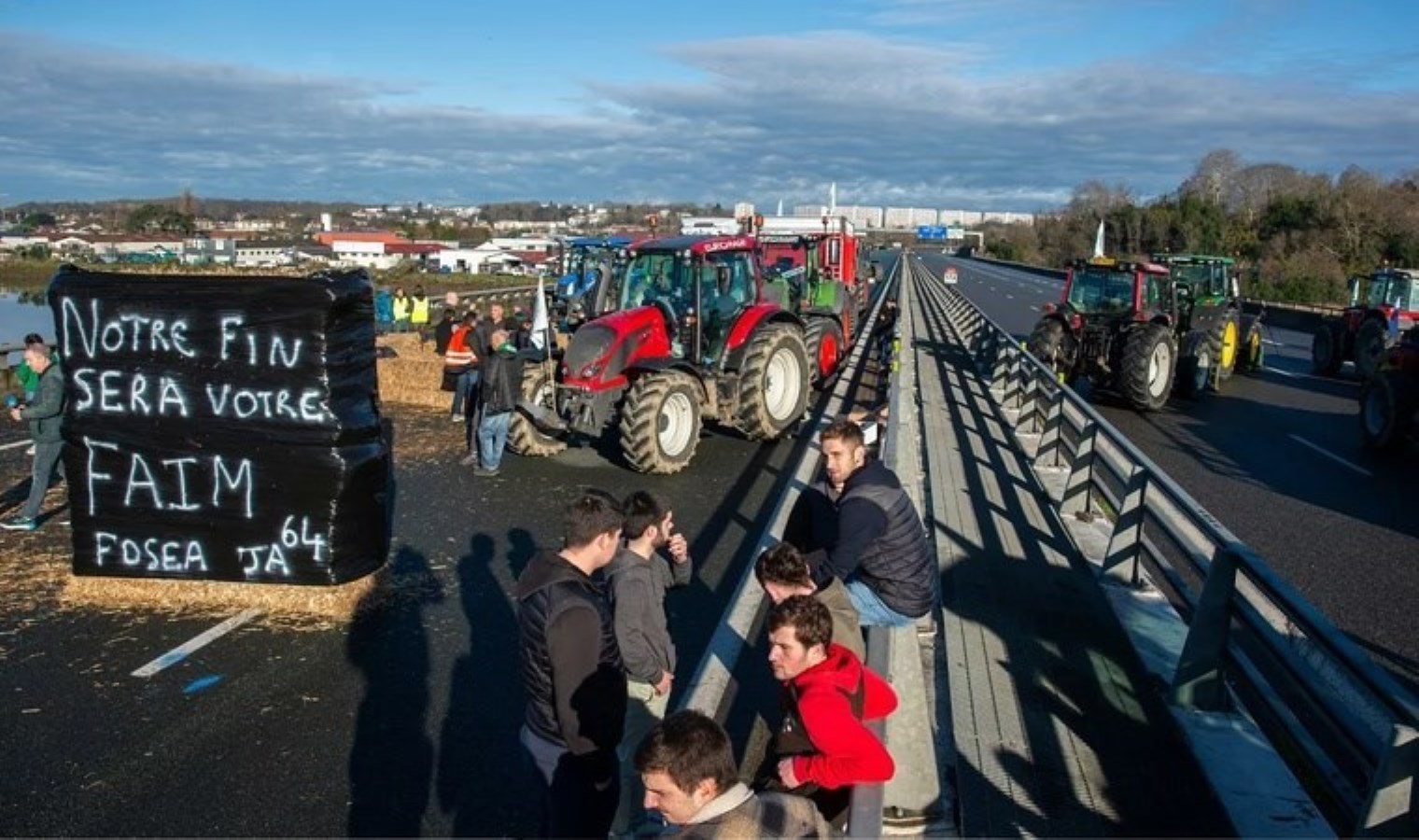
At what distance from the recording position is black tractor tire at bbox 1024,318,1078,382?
1605cm

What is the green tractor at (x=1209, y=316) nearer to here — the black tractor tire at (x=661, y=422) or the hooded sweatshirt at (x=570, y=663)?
the black tractor tire at (x=661, y=422)

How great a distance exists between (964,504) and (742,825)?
6.71 m

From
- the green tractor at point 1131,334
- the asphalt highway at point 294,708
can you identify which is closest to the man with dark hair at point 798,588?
the asphalt highway at point 294,708

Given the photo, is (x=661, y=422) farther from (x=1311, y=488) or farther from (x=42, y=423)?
(x=1311, y=488)

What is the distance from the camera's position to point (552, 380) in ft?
37.5

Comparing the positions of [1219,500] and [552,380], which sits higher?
[552,380]

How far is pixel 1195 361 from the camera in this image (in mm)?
17172

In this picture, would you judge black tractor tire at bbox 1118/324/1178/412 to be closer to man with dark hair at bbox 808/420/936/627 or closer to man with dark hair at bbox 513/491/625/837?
man with dark hair at bbox 808/420/936/627

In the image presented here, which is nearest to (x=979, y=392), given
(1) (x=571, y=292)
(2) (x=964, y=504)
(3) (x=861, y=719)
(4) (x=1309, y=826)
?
(2) (x=964, y=504)

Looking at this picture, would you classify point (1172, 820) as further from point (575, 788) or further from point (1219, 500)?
point (1219, 500)

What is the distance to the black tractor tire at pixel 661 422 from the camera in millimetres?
10836

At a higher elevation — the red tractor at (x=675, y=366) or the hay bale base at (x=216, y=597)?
the red tractor at (x=675, y=366)

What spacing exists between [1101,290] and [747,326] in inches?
319

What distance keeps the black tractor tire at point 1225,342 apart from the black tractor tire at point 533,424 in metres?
11.7
